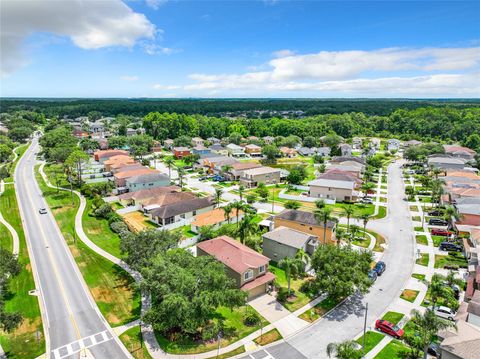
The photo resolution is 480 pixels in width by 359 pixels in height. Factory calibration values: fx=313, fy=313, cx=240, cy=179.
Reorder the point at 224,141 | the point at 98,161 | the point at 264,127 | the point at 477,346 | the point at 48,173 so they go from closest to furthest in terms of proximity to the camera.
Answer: the point at 477,346 < the point at 48,173 < the point at 98,161 < the point at 224,141 < the point at 264,127

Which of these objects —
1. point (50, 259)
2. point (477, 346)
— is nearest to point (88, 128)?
point (50, 259)

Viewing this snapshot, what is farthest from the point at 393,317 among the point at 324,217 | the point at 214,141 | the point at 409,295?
the point at 214,141

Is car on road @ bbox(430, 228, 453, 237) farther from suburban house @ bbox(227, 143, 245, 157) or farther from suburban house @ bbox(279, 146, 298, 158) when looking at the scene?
suburban house @ bbox(227, 143, 245, 157)

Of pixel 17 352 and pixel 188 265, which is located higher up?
pixel 188 265

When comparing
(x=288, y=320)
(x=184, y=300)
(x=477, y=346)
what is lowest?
(x=288, y=320)

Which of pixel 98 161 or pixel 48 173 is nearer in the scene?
pixel 48 173

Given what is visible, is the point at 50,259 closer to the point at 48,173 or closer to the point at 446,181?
the point at 48,173

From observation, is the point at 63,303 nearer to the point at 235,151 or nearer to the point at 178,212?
the point at 178,212
